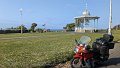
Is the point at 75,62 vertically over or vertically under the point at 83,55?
under

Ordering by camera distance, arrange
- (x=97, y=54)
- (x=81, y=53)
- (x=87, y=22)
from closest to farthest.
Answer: (x=81, y=53)
(x=97, y=54)
(x=87, y=22)

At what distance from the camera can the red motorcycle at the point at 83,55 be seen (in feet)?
41.7

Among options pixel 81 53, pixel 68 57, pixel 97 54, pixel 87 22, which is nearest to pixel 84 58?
pixel 81 53

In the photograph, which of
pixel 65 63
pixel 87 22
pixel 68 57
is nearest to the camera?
pixel 65 63

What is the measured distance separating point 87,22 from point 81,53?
64735mm

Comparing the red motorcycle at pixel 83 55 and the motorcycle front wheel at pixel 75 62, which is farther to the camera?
the motorcycle front wheel at pixel 75 62

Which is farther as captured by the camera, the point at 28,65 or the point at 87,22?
the point at 87,22

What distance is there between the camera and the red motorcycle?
1270 centimetres

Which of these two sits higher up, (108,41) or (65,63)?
(108,41)

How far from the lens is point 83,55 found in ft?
42.0

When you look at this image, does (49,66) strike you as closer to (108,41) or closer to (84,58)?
(84,58)

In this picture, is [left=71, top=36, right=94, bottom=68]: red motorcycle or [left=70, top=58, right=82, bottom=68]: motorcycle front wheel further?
[left=70, top=58, right=82, bottom=68]: motorcycle front wheel

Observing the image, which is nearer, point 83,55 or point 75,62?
point 83,55

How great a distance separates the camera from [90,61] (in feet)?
42.6
